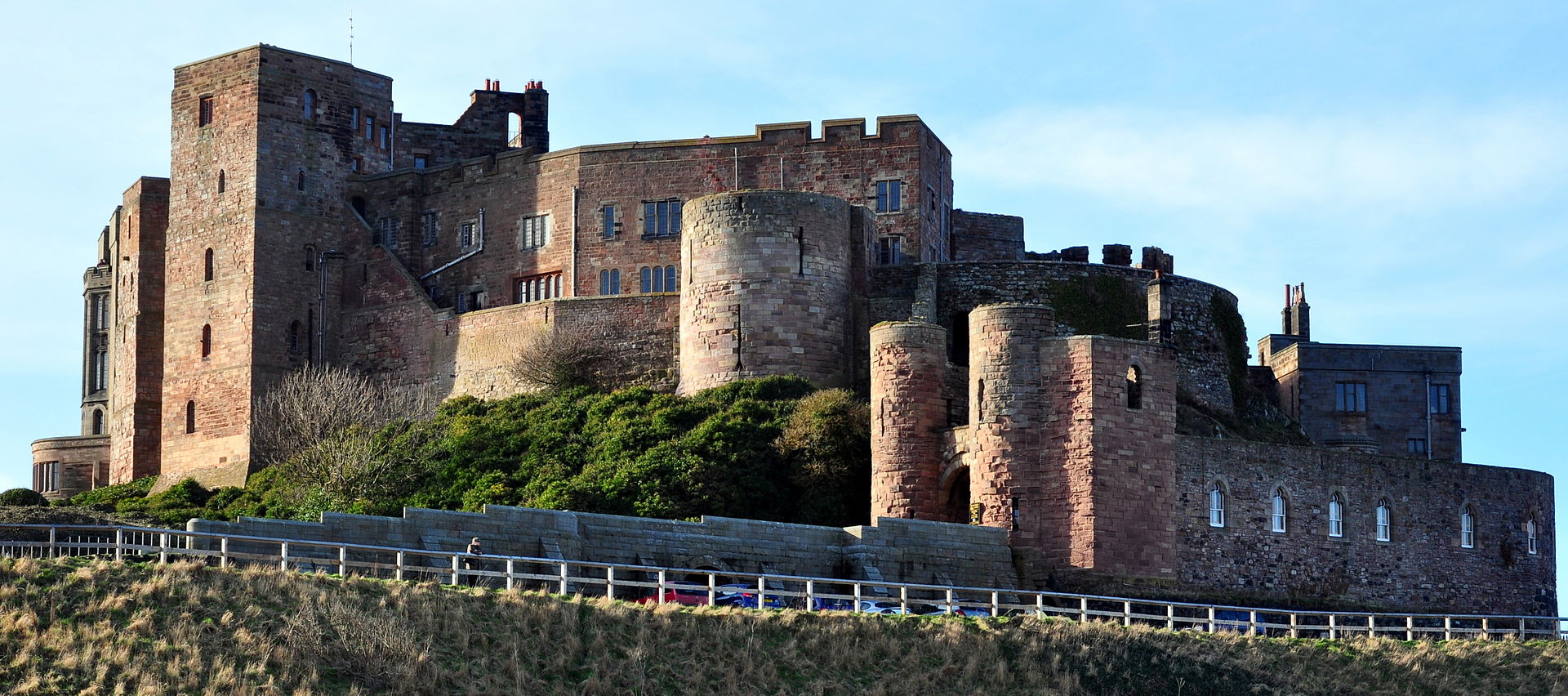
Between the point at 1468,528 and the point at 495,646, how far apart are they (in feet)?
109

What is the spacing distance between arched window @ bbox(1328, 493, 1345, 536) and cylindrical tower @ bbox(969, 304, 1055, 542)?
896cm

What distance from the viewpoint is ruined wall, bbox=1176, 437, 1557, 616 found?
2110 inches

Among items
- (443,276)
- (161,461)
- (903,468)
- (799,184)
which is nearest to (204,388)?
(161,461)

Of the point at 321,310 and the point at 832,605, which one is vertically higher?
the point at 321,310

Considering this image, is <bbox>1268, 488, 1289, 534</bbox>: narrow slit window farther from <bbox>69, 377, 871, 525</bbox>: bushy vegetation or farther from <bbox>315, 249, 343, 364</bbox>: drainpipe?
<bbox>315, 249, 343, 364</bbox>: drainpipe

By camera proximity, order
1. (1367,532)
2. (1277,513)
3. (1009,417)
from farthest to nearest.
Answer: (1367,532)
(1277,513)
(1009,417)

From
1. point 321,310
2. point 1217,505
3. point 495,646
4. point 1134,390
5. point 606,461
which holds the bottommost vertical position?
point 495,646

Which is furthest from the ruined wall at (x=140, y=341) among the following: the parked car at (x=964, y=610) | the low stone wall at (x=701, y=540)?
the parked car at (x=964, y=610)

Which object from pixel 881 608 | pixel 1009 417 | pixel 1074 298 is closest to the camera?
pixel 881 608

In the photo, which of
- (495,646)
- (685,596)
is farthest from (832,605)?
(495,646)

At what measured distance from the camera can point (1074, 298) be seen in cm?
6456

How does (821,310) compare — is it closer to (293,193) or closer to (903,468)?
(903,468)

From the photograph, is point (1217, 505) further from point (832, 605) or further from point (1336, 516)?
point (832, 605)

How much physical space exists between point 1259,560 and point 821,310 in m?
13.7
